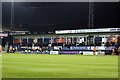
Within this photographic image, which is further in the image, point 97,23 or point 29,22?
point 29,22

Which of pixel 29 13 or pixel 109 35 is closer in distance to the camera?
pixel 109 35

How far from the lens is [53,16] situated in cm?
4622

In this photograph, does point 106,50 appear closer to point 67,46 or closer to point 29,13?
point 67,46

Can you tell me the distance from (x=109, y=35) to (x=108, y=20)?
98.5 inches

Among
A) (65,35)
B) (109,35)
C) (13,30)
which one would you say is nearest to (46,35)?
(65,35)

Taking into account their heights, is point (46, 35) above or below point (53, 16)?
below

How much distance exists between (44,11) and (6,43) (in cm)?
1069

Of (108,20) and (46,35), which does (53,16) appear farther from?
(108,20)

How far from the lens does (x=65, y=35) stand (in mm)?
47219

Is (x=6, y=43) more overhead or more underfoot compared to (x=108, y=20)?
more underfoot

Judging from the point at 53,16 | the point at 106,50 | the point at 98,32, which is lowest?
the point at 106,50

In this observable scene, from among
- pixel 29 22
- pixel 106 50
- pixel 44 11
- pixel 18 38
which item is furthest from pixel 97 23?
pixel 18 38

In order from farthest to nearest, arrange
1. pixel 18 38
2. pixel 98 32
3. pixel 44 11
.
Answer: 1. pixel 18 38
2. pixel 44 11
3. pixel 98 32

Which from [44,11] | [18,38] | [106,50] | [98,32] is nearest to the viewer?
[106,50]
